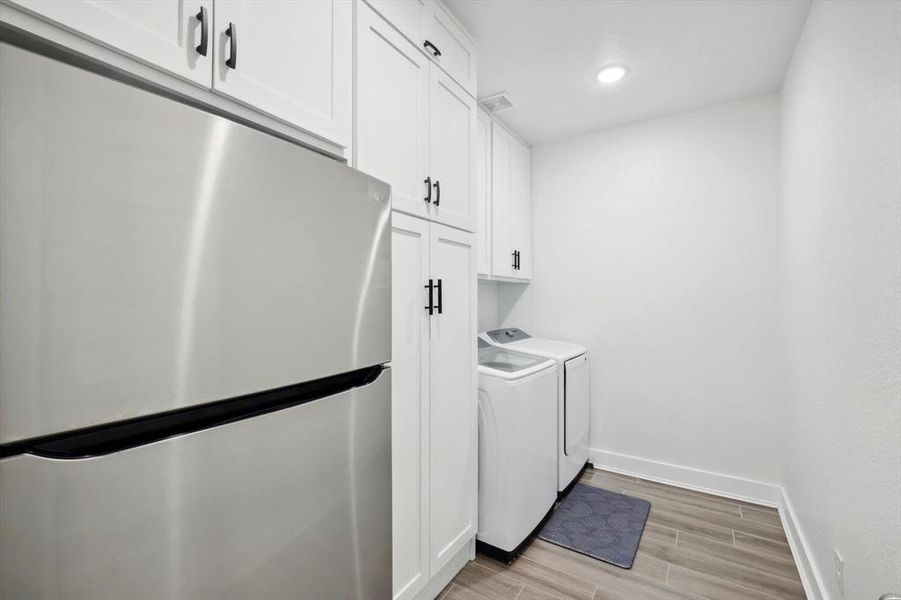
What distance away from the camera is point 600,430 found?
3070 millimetres

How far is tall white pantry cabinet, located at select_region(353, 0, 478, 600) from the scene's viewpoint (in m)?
1.38

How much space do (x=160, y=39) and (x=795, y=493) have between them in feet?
10.3

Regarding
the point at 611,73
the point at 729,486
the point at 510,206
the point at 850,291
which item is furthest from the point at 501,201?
the point at 729,486

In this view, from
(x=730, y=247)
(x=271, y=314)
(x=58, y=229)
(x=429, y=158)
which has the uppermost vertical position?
(x=429, y=158)

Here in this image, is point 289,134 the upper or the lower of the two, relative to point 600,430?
upper

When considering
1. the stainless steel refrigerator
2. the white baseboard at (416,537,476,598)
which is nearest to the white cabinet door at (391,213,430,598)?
the white baseboard at (416,537,476,598)

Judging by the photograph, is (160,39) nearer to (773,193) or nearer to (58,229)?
(58,229)

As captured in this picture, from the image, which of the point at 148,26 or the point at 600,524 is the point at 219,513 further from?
the point at 600,524

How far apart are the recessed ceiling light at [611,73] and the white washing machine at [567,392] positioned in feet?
5.61

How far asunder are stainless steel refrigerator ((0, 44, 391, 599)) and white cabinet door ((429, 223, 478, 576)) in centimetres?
65

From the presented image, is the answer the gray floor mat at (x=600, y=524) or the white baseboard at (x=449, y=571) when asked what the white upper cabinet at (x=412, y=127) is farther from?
the gray floor mat at (x=600, y=524)

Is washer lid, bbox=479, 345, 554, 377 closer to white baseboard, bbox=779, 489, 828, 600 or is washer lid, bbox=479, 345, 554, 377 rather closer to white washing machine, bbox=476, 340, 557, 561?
white washing machine, bbox=476, 340, 557, 561

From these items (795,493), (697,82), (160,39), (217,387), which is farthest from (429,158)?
(795,493)

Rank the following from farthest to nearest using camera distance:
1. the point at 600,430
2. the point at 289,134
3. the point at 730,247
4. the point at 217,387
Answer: the point at 600,430, the point at 730,247, the point at 289,134, the point at 217,387
